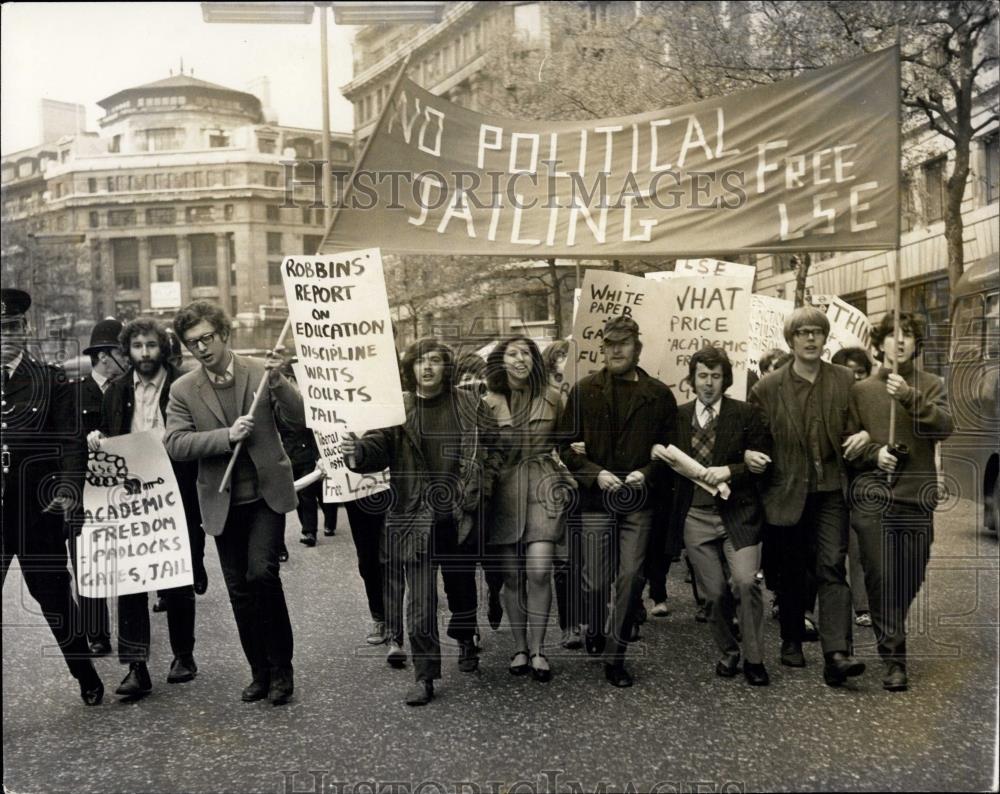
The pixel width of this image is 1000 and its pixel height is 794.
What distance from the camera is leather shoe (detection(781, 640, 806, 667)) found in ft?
18.0

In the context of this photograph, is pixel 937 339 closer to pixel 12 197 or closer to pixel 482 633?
pixel 482 633

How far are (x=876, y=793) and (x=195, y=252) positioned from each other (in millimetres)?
5156

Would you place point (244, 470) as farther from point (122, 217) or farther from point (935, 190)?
point (935, 190)

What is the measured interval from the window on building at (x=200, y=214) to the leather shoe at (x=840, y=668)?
4620 mm

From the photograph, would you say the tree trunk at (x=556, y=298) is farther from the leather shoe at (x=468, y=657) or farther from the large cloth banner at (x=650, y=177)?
the leather shoe at (x=468, y=657)

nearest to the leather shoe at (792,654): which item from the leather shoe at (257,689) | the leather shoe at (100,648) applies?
the leather shoe at (257,689)

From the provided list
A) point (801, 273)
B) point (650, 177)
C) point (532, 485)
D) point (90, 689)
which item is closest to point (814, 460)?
point (532, 485)

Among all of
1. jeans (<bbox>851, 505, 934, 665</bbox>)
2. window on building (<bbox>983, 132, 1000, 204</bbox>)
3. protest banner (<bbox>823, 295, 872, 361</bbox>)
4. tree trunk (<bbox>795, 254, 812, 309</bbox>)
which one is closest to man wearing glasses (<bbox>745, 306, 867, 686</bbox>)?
jeans (<bbox>851, 505, 934, 665</bbox>)

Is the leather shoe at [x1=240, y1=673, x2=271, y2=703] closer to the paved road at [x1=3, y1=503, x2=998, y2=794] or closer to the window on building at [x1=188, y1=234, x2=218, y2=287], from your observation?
the paved road at [x1=3, y1=503, x2=998, y2=794]

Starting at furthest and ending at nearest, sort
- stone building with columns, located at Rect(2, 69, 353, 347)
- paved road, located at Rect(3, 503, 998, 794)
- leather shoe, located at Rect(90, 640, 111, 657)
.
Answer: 1. stone building with columns, located at Rect(2, 69, 353, 347)
2. leather shoe, located at Rect(90, 640, 111, 657)
3. paved road, located at Rect(3, 503, 998, 794)

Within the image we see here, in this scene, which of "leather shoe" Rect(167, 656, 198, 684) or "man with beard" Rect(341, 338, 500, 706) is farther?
"leather shoe" Rect(167, 656, 198, 684)

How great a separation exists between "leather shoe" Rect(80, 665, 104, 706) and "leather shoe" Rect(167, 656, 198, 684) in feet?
1.33

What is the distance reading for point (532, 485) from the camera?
5.59 meters

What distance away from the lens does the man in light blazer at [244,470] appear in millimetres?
5070
